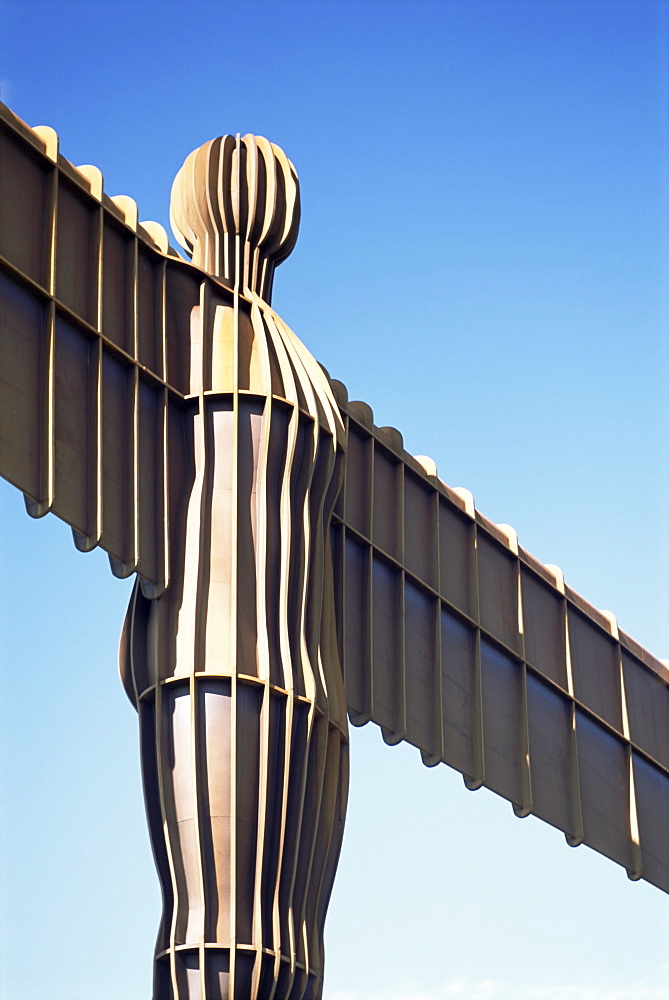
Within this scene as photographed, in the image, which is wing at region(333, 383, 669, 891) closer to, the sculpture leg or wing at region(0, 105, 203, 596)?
the sculpture leg

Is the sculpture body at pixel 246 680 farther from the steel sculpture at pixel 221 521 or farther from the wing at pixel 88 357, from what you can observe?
the wing at pixel 88 357

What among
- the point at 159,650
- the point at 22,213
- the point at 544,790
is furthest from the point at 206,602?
the point at 544,790

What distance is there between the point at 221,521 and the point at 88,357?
2.24 meters

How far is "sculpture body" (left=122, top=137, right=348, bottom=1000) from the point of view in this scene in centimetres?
1694

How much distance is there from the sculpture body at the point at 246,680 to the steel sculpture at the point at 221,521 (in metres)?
0.02

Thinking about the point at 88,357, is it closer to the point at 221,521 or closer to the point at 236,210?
the point at 221,521

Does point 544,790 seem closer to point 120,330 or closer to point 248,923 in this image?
point 248,923

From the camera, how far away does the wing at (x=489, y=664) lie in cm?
2159

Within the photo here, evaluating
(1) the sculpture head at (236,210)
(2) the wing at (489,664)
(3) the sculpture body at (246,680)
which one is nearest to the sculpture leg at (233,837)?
(3) the sculpture body at (246,680)

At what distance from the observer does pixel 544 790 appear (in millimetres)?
24078

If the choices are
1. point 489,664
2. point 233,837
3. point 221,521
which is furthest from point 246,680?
point 489,664

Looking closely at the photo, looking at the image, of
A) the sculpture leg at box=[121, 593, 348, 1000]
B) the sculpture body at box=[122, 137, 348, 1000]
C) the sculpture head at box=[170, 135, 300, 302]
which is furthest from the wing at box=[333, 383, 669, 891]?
the sculpture leg at box=[121, 593, 348, 1000]

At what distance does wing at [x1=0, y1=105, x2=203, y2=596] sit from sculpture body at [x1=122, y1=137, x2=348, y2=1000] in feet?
1.44

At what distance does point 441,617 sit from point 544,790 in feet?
10.3
